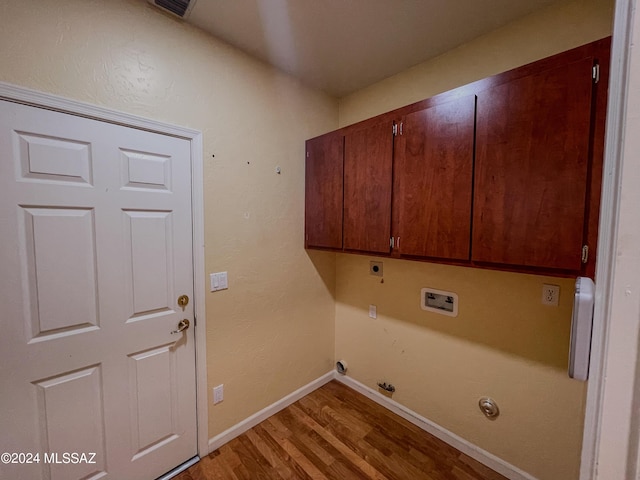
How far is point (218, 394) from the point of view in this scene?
170 cm

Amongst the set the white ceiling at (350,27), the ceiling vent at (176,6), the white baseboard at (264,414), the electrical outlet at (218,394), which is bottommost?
the white baseboard at (264,414)

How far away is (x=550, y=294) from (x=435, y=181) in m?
0.85

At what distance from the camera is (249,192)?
1.79 metres

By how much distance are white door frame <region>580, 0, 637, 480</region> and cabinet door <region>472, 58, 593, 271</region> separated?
88 cm

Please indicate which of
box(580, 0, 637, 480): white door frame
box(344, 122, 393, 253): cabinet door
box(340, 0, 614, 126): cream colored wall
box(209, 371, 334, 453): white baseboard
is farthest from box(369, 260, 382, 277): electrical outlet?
box(580, 0, 637, 480): white door frame

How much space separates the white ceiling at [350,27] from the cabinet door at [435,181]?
53 cm

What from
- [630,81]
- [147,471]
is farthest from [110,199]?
[630,81]

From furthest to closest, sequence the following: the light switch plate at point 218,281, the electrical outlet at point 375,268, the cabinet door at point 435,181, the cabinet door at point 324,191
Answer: the electrical outlet at point 375,268 → the cabinet door at point 324,191 → the light switch plate at point 218,281 → the cabinet door at point 435,181

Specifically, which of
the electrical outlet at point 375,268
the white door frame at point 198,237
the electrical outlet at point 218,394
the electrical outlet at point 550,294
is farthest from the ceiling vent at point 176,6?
the electrical outlet at point 550,294

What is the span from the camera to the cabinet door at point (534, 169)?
1004 mm

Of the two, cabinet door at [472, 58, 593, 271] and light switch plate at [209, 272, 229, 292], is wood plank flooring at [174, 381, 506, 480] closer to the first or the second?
light switch plate at [209, 272, 229, 292]

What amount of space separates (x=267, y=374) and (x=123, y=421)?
893 mm

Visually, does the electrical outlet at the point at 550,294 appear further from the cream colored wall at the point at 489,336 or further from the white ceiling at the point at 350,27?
the white ceiling at the point at 350,27

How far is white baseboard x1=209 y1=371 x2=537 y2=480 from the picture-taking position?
1532 millimetres
